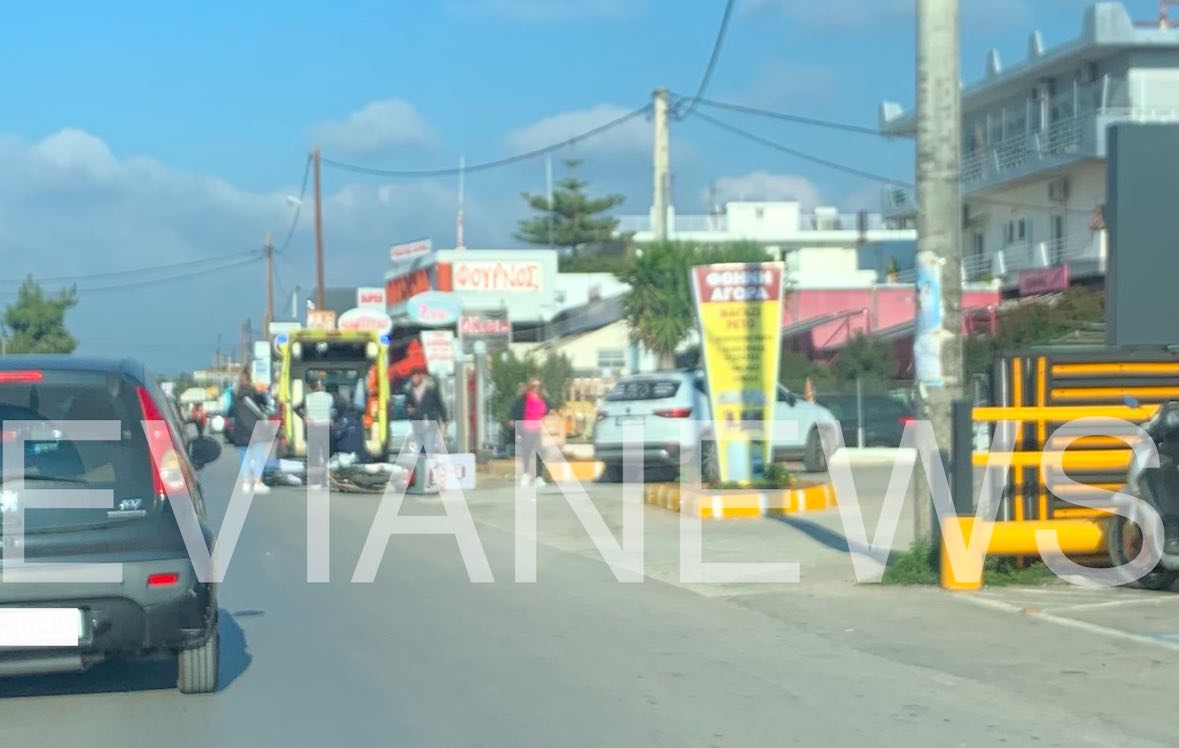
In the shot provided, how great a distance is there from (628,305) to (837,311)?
10.9 meters

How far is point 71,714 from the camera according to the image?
720 centimetres

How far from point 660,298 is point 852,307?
36.9 ft

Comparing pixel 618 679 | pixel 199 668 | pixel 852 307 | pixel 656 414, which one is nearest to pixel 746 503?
pixel 656 414

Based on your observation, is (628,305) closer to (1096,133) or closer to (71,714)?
(1096,133)

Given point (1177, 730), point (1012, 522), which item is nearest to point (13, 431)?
point (1177, 730)

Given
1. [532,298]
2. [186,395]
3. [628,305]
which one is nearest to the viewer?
[628,305]

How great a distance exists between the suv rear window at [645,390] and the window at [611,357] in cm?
2920

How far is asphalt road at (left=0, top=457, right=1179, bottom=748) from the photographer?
6.73 meters

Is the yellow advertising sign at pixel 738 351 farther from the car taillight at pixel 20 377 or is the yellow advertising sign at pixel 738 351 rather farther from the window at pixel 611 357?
the window at pixel 611 357

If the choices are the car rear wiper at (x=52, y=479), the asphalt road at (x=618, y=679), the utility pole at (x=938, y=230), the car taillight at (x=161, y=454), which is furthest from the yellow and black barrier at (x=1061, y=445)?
the car rear wiper at (x=52, y=479)

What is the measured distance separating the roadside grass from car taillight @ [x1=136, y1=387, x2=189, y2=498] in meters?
6.00

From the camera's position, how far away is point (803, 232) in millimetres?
72938

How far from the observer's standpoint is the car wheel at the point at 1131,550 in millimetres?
10344

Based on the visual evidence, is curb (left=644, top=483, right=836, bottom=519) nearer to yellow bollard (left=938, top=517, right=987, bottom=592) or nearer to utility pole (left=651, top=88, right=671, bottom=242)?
yellow bollard (left=938, top=517, right=987, bottom=592)
